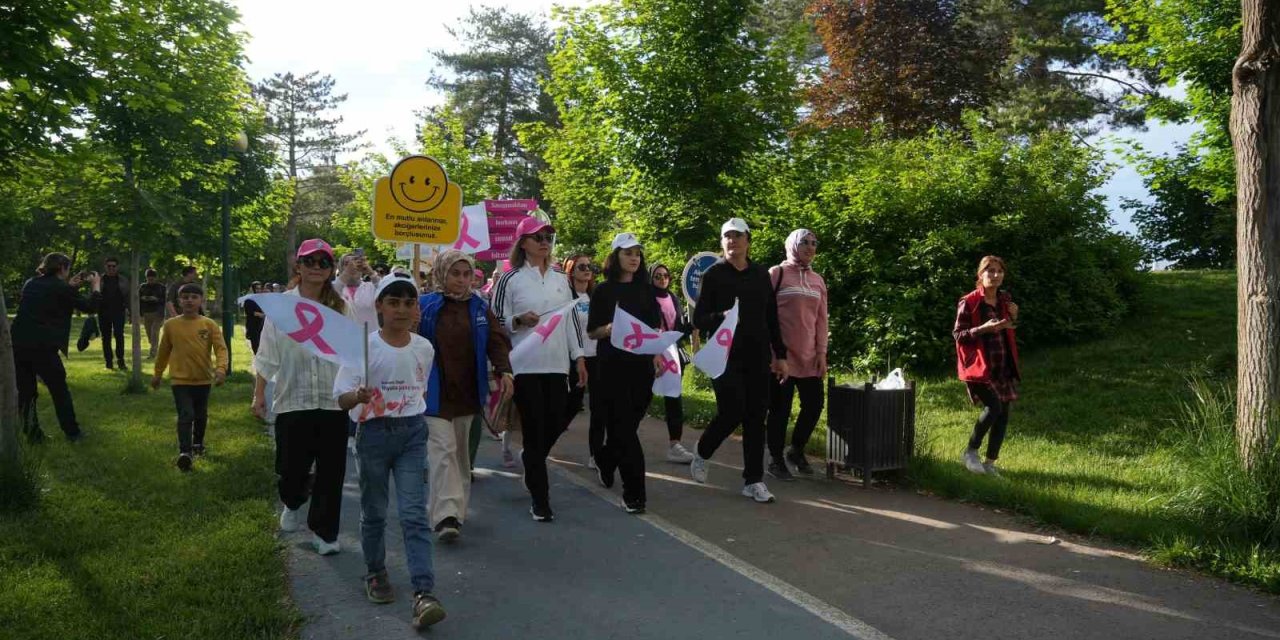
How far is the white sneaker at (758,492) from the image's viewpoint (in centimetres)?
713

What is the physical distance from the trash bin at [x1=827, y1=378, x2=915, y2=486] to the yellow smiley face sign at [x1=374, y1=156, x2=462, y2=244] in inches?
162

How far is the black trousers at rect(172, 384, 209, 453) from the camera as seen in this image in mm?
8578

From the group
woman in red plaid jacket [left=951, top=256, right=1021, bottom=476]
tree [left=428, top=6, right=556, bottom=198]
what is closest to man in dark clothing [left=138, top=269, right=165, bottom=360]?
woman in red plaid jacket [left=951, top=256, right=1021, bottom=476]

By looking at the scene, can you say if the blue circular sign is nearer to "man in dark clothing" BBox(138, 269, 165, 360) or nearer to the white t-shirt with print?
the white t-shirt with print

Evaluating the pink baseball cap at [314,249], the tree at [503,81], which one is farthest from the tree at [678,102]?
the tree at [503,81]

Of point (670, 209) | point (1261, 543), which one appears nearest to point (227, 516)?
point (1261, 543)

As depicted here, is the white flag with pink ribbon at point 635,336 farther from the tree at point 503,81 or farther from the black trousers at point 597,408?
the tree at point 503,81

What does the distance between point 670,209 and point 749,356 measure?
305 inches

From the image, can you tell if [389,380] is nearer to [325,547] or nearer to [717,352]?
[325,547]

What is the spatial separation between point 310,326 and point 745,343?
11.4ft

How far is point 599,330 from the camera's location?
23.0 feet

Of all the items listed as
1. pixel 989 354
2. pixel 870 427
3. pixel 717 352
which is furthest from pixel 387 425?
pixel 989 354

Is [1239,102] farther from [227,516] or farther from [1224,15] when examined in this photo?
[1224,15]

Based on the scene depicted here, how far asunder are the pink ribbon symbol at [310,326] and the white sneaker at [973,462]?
550 cm
